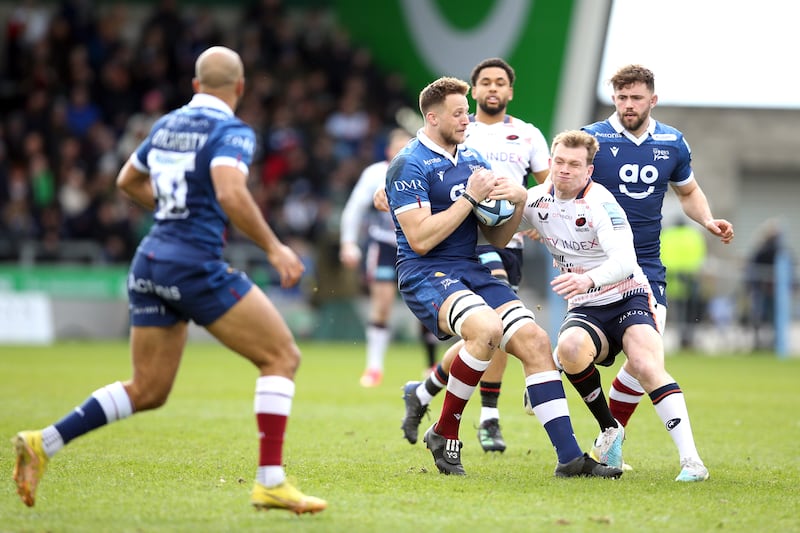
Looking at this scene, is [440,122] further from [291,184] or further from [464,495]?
[291,184]

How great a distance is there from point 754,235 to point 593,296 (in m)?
29.2

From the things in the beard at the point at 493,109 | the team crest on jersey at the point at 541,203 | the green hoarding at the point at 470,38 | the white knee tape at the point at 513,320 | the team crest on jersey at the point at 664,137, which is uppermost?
the green hoarding at the point at 470,38

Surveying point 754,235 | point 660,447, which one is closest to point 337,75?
point 754,235

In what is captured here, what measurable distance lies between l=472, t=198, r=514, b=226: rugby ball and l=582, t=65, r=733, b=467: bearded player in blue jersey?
3.09ft

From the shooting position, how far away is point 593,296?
7441 mm

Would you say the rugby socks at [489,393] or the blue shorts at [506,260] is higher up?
the blue shorts at [506,260]

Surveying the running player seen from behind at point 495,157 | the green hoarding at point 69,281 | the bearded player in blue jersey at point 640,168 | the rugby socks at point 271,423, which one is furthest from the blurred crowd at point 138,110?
the rugby socks at point 271,423

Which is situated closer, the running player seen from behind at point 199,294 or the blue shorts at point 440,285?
the running player seen from behind at point 199,294

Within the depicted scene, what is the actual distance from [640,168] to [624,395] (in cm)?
153

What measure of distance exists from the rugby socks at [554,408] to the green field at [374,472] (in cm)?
20

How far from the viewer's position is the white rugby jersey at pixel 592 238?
706 cm

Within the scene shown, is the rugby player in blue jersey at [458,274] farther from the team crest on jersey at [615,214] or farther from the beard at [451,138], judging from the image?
the team crest on jersey at [615,214]

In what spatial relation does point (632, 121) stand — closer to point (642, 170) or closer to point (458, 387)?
point (642, 170)

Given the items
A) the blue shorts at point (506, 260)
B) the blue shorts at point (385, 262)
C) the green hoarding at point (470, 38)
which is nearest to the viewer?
the blue shorts at point (506, 260)
